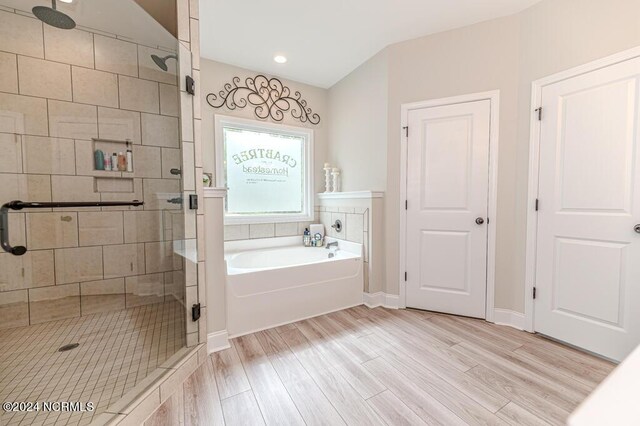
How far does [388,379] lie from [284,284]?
1.04 m

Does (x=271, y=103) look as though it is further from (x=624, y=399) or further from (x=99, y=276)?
(x=624, y=399)

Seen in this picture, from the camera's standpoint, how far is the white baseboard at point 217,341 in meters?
1.77

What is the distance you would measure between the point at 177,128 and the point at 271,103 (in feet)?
5.11

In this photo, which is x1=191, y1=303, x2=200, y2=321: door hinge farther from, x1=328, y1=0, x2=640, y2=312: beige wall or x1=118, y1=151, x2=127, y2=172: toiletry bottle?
x1=328, y1=0, x2=640, y2=312: beige wall

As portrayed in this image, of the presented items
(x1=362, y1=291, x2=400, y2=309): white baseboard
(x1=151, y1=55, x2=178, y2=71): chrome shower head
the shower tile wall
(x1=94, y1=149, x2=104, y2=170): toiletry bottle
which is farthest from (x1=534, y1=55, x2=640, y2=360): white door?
(x1=94, y1=149, x2=104, y2=170): toiletry bottle

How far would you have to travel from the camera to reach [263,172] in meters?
3.02

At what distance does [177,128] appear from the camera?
1647mm

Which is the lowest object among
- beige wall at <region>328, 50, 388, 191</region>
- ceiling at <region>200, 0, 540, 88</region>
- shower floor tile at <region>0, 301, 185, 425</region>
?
shower floor tile at <region>0, 301, 185, 425</region>

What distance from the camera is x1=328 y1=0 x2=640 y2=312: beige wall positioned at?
167 cm

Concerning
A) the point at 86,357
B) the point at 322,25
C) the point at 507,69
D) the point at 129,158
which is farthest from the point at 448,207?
the point at 86,357

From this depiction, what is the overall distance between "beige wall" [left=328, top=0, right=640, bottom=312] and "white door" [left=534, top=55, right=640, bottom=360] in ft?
0.46

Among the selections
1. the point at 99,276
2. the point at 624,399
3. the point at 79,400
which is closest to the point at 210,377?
the point at 79,400

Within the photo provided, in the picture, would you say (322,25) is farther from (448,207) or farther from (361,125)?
(448,207)

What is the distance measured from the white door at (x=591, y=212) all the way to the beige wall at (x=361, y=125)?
1277mm
